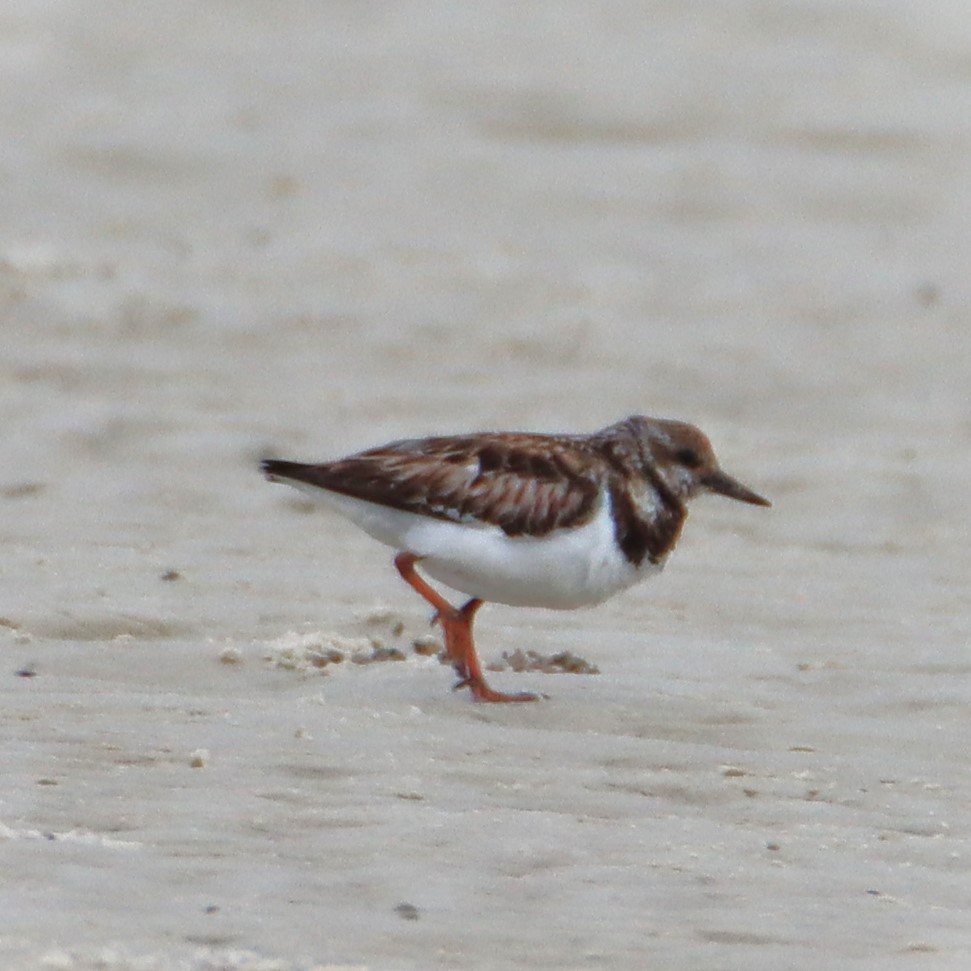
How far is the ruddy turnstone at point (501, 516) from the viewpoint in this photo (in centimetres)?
593

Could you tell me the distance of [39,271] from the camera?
10.6 m

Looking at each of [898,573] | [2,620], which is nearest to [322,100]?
[898,573]

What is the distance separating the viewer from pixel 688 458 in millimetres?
6406

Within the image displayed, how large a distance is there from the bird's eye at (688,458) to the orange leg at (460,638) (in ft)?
2.21

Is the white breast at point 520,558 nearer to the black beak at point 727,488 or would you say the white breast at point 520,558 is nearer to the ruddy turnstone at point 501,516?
the ruddy turnstone at point 501,516

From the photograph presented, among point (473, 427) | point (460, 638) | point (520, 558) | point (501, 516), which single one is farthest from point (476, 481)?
point (473, 427)

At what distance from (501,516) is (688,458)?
0.69 metres

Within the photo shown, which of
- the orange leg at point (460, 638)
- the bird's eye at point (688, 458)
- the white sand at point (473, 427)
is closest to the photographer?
the white sand at point (473, 427)

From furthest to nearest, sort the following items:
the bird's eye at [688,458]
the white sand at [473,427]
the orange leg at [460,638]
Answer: the bird's eye at [688,458], the orange leg at [460,638], the white sand at [473,427]

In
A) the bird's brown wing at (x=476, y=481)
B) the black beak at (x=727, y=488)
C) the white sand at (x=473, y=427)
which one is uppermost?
the bird's brown wing at (x=476, y=481)

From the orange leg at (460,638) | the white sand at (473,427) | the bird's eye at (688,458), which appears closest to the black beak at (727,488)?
the bird's eye at (688,458)

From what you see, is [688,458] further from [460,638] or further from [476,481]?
[460,638]

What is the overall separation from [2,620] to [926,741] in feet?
8.02

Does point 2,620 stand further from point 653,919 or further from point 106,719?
point 653,919
